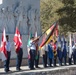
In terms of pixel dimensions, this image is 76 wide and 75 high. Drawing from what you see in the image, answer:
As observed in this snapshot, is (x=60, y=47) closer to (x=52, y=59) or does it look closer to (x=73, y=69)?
(x=52, y=59)

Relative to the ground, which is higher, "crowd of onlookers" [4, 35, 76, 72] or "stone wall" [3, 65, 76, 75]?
"crowd of onlookers" [4, 35, 76, 72]

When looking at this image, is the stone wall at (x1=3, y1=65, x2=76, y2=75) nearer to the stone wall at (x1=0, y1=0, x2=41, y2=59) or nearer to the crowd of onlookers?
the crowd of onlookers

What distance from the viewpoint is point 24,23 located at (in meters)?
18.1

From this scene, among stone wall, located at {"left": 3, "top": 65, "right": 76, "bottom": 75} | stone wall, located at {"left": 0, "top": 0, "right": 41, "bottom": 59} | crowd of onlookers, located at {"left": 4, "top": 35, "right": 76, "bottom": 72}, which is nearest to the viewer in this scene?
stone wall, located at {"left": 3, "top": 65, "right": 76, "bottom": 75}

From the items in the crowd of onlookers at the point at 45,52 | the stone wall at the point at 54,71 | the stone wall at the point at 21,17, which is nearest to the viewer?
the stone wall at the point at 54,71

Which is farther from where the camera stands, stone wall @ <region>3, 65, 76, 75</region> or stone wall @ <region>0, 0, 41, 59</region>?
stone wall @ <region>0, 0, 41, 59</region>

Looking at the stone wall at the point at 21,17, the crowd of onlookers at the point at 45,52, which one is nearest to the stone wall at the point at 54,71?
the crowd of onlookers at the point at 45,52

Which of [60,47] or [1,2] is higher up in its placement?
[1,2]

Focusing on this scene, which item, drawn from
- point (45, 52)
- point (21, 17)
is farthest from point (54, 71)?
point (21, 17)

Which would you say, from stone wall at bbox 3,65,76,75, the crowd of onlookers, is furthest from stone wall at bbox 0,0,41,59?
stone wall at bbox 3,65,76,75

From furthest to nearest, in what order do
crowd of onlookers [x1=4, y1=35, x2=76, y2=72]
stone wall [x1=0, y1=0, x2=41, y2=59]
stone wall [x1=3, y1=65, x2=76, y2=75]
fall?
stone wall [x1=0, y1=0, x2=41, y2=59] < crowd of onlookers [x1=4, y1=35, x2=76, y2=72] < stone wall [x1=3, y1=65, x2=76, y2=75]

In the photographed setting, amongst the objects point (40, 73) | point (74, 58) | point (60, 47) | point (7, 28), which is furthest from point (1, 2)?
point (40, 73)

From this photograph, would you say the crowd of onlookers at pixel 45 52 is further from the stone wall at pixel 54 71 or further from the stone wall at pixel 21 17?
the stone wall at pixel 21 17

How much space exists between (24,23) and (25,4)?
47.2 inches
